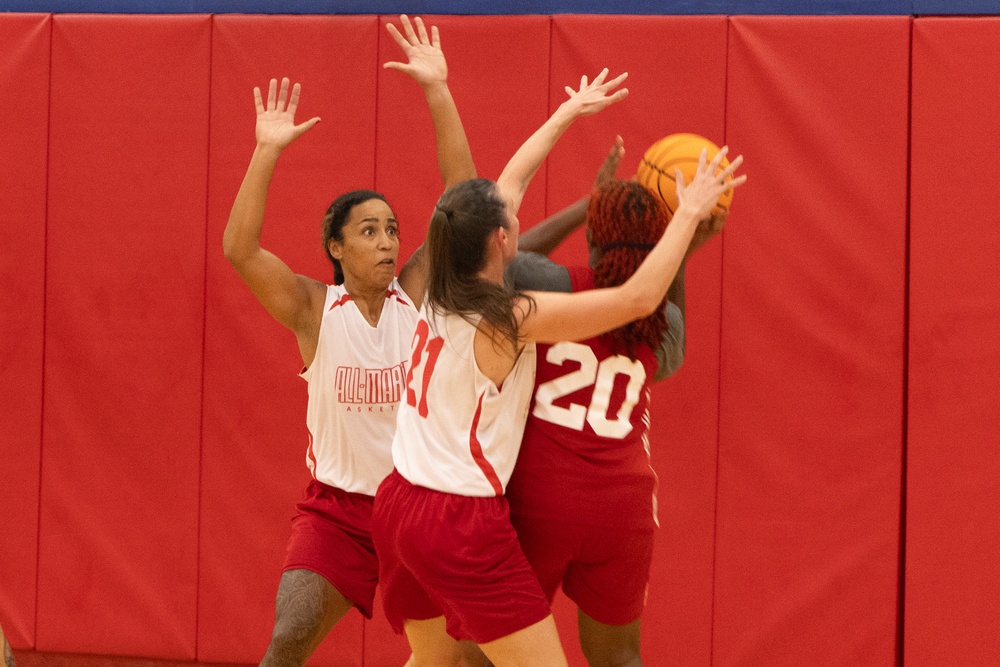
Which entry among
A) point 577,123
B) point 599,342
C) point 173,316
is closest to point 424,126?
point 577,123

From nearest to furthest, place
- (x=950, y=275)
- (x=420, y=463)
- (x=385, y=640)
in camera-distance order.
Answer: (x=420, y=463) < (x=950, y=275) < (x=385, y=640)

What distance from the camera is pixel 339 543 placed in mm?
3812

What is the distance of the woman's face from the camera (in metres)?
3.88

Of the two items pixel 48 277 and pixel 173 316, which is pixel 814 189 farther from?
pixel 48 277

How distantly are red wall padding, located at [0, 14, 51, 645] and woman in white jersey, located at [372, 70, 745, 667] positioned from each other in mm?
2653

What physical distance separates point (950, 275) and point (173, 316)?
3065 millimetres

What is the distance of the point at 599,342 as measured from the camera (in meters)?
3.21

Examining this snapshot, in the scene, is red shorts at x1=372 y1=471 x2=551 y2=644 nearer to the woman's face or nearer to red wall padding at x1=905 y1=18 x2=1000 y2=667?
the woman's face

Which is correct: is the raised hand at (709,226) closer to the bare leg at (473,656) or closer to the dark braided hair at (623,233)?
the dark braided hair at (623,233)

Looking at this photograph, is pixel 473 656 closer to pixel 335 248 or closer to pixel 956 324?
pixel 335 248

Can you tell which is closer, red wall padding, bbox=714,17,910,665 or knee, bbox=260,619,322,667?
knee, bbox=260,619,322,667

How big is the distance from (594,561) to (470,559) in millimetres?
365

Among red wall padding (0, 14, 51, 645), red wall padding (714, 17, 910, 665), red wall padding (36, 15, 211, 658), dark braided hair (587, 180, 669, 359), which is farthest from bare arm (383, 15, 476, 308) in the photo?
red wall padding (0, 14, 51, 645)

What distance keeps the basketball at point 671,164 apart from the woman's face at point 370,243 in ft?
2.65
